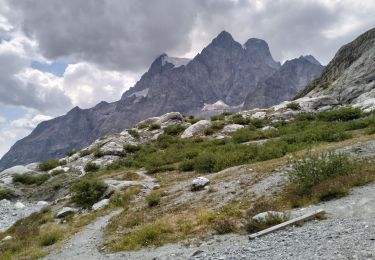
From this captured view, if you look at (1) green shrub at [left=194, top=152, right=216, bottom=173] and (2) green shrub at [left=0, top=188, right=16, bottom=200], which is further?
(2) green shrub at [left=0, top=188, right=16, bottom=200]

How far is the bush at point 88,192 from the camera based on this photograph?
27.6 m

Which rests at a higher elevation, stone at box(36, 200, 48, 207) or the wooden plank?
stone at box(36, 200, 48, 207)

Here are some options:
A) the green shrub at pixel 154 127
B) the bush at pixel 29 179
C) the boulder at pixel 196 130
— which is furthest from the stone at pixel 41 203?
the green shrub at pixel 154 127

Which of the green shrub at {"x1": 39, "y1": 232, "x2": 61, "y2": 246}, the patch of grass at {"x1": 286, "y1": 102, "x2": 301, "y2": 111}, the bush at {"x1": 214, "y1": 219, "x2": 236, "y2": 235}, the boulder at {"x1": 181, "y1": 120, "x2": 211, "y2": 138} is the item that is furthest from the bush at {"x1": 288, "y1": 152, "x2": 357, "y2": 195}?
the patch of grass at {"x1": 286, "y1": 102, "x2": 301, "y2": 111}

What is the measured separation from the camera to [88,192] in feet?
91.5

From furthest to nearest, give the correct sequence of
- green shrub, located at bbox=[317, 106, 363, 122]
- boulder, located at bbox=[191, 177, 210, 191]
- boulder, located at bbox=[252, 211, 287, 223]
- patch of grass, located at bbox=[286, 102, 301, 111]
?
patch of grass, located at bbox=[286, 102, 301, 111] → green shrub, located at bbox=[317, 106, 363, 122] → boulder, located at bbox=[191, 177, 210, 191] → boulder, located at bbox=[252, 211, 287, 223]

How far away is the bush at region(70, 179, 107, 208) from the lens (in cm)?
2761

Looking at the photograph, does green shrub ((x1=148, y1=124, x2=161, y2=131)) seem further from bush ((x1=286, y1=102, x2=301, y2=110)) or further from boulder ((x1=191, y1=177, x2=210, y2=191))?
boulder ((x1=191, y1=177, x2=210, y2=191))

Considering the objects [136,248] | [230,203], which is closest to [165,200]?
[230,203]

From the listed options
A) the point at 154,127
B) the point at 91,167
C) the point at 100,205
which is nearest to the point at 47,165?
the point at 91,167

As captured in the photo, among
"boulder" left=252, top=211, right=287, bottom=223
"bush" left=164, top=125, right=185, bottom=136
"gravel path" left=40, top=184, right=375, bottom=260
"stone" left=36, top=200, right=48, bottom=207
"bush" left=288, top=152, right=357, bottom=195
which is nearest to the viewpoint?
"gravel path" left=40, top=184, right=375, bottom=260

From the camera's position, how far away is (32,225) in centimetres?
2464

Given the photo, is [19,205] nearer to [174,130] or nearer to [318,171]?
[318,171]

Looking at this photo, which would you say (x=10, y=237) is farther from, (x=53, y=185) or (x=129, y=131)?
(x=129, y=131)
